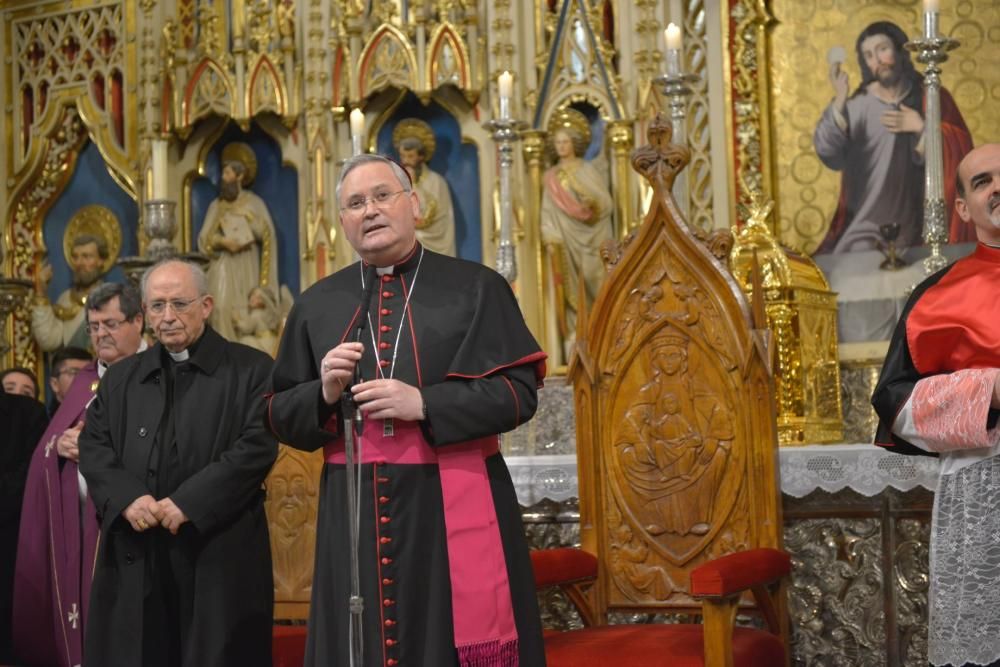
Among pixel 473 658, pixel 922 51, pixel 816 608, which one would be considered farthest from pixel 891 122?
pixel 473 658

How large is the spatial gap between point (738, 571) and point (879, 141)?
11.6ft

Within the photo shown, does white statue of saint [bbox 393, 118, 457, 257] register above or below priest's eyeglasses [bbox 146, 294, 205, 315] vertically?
above

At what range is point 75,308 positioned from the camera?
9.18m

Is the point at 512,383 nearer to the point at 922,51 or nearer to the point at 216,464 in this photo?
the point at 216,464

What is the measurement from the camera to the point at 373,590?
3320 mm

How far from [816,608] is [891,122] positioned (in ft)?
9.95

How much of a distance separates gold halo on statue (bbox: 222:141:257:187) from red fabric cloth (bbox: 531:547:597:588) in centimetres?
463

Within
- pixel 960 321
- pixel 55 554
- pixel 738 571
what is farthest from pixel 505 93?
pixel 960 321

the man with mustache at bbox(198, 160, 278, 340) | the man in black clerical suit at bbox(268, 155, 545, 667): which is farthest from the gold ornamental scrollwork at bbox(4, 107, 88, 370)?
the man in black clerical suit at bbox(268, 155, 545, 667)

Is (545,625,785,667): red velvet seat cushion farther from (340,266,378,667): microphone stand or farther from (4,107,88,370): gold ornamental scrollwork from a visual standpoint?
(4,107,88,370): gold ornamental scrollwork

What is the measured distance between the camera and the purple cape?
5.25 m

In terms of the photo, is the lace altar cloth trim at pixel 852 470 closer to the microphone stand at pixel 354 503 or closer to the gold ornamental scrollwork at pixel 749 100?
the microphone stand at pixel 354 503

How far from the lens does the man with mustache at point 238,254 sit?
334 inches

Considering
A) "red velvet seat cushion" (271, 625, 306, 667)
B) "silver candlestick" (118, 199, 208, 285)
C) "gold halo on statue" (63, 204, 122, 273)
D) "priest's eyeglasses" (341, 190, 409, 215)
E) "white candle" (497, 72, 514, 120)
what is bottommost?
"red velvet seat cushion" (271, 625, 306, 667)
